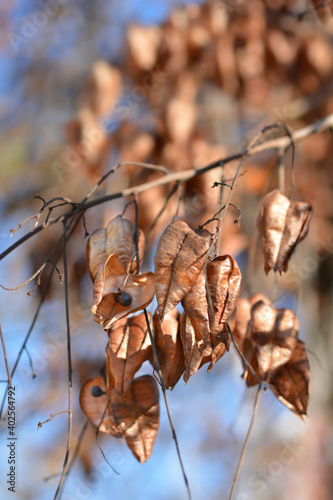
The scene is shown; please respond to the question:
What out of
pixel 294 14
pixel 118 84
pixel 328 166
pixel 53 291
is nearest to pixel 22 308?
pixel 53 291

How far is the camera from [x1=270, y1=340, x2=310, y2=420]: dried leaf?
1080 millimetres

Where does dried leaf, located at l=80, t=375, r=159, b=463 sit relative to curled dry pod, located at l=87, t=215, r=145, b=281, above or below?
below

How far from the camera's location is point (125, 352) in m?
1.01

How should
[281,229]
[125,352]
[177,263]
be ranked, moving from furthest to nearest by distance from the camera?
1. [281,229]
2. [125,352]
3. [177,263]

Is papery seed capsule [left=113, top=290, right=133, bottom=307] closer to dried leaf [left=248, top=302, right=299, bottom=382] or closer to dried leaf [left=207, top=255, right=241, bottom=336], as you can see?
dried leaf [left=207, top=255, right=241, bottom=336]

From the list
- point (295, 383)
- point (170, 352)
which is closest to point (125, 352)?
point (170, 352)

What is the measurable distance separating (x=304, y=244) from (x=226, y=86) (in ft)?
3.58

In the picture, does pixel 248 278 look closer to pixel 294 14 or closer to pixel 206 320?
pixel 206 320

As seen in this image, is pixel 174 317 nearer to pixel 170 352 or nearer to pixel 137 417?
pixel 170 352

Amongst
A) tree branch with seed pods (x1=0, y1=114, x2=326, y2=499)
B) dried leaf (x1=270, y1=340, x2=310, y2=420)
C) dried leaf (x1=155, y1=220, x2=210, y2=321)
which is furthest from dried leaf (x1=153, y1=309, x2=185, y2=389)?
dried leaf (x1=270, y1=340, x2=310, y2=420)

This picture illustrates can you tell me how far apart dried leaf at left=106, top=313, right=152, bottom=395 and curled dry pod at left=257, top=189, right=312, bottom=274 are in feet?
0.96

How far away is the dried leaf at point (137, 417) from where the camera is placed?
1043 mm

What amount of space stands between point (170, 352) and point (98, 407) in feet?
0.82

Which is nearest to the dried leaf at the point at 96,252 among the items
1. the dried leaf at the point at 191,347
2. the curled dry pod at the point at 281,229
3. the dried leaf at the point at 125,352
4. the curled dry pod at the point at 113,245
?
the curled dry pod at the point at 113,245
